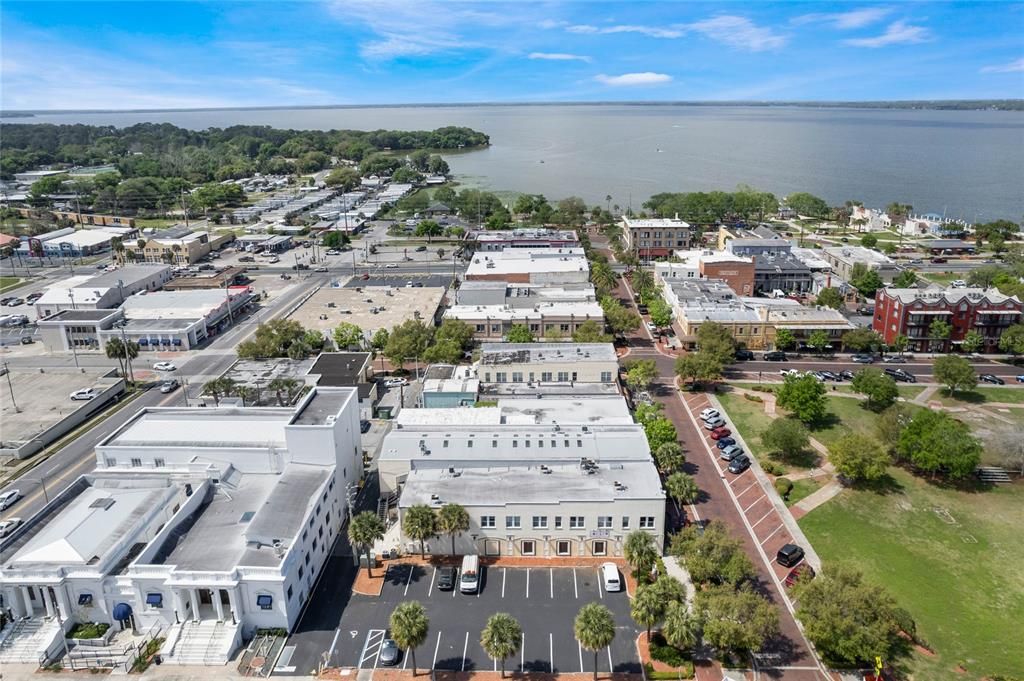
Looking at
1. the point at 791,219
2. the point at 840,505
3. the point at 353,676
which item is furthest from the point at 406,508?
the point at 791,219

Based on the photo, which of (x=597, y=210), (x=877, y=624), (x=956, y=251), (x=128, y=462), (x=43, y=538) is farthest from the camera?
(x=597, y=210)

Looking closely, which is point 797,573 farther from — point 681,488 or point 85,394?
point 85,394

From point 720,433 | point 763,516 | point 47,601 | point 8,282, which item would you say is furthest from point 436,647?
point 8,282

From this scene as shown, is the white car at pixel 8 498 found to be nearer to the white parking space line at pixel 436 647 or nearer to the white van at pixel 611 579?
the white parking space line at pixel 436 647

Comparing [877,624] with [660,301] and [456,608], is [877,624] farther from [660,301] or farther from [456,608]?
[660,301]

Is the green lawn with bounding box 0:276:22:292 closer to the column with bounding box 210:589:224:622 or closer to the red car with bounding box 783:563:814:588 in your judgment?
the column with bounding box 210:589:224:622

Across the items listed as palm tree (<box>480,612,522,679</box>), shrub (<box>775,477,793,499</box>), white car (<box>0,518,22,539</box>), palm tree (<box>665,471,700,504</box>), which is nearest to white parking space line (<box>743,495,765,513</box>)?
shrub (<box>775,477,793,499</box>)
